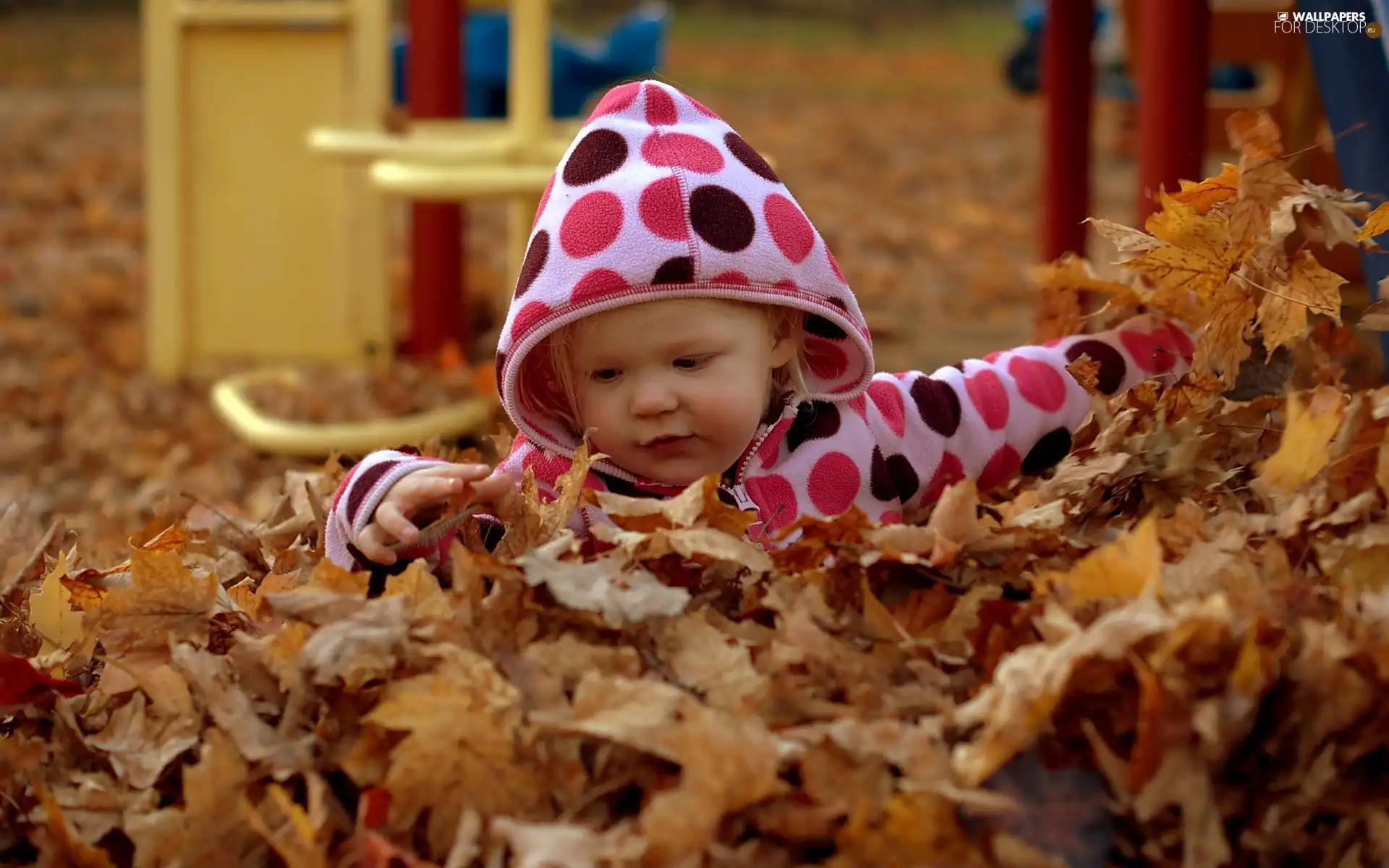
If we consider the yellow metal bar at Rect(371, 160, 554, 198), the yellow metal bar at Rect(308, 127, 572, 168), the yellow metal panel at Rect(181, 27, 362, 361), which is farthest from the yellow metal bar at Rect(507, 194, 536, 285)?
the yellow metal panel at Rect(181, 27, 362, 361)

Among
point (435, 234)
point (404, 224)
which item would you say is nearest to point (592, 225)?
point (435, 234)

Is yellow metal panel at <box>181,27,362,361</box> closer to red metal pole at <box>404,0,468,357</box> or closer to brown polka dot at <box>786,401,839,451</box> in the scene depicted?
red metal pole at <box>404,0,468,357</box>

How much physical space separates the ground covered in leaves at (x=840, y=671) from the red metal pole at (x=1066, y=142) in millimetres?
2066

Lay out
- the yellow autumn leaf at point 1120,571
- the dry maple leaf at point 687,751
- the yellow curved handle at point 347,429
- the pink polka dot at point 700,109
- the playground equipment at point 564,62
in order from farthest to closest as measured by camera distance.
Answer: the playground equipment at point 564,62
the yellow curved handle at point 347,429
the pink polka dot at point 700,109
the yellow autumn leaf at point 1120,571
the dry maple leaf at point 687,751

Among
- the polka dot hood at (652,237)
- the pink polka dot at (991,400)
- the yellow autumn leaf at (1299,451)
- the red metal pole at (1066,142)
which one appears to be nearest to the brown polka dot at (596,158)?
the polka dot hood at (652,237)

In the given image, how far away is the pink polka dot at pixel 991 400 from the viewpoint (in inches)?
83.0

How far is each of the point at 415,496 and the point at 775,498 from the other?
1.49 ft

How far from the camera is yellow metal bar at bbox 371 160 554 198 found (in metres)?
3.71

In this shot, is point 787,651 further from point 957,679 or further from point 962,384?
point 962,384

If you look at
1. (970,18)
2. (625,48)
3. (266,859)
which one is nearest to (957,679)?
(266,859)

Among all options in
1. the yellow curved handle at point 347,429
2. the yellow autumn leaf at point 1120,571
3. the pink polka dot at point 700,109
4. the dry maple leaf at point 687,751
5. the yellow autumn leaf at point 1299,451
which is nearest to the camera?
the dry maple leaf at point 687,751

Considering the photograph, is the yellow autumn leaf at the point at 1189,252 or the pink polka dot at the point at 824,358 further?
the pink polka dot at the point at 824,358

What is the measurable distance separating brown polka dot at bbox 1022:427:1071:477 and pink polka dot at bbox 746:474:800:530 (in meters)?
0.34

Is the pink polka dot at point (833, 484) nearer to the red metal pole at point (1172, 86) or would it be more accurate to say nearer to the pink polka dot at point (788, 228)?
the pink polka dot at point (788, 228)
